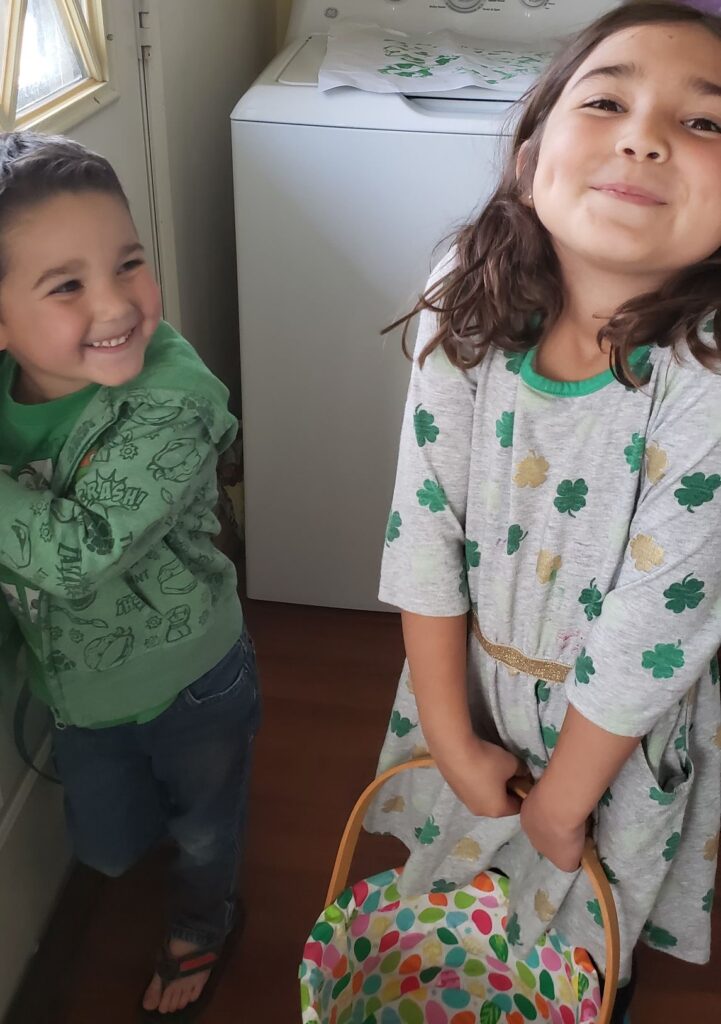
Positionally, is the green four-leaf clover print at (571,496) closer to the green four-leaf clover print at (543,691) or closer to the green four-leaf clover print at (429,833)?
the green four-leaf clover print at (543,691)

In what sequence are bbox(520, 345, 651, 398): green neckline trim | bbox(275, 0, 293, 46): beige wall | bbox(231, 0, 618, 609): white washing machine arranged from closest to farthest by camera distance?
bbox(520, 345, 651, 398): green neckline trim, bbox(231, 0, 618, 609): white washing machine, bbox(275, 0, 293, 46): beige wall

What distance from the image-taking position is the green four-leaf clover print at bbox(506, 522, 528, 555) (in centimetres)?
84

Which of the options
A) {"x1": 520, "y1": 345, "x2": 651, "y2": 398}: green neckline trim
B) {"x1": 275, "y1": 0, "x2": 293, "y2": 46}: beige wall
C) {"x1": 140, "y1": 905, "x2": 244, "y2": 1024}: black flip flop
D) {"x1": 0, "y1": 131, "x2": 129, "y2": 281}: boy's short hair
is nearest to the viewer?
{"x1": 0, "y1": 131, "x2": 129, "y2": 281}: boy's short hair

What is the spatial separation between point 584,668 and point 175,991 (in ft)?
2.15

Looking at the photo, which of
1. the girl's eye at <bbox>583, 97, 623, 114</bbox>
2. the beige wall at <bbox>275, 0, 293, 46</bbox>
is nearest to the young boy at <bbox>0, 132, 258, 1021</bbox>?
the girl's eye at <bbox>583, 97, 623, 114</bbox>

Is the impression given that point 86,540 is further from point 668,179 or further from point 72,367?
point 668,179

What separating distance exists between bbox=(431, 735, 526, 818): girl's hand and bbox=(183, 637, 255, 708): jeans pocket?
213 mm

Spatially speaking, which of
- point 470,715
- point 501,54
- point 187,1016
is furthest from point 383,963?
point 501,54

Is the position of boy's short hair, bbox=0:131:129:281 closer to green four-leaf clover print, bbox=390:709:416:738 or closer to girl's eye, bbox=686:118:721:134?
girl's eye, bbox=686:118:721:134

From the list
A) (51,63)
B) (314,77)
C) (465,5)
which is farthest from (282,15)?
(51,63)

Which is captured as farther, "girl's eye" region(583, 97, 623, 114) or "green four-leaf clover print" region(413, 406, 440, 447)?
"green four-leaf clover print" region(413, 406, 440, 447)

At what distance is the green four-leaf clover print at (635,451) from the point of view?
30.4 inches

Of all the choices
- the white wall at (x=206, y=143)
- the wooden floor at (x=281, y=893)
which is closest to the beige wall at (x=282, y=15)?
the white wall at (x=206, y=143)

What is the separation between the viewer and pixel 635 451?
774mm
